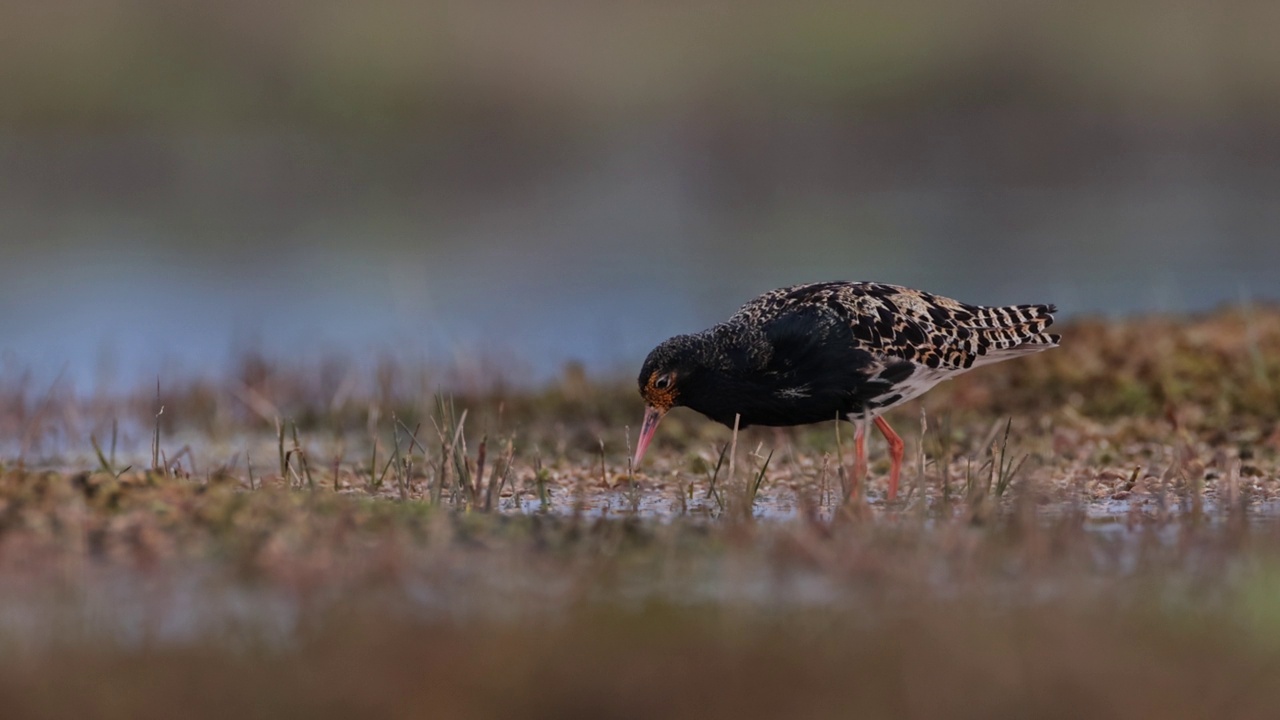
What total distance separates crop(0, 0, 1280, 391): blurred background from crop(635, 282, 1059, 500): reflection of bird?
9.16m

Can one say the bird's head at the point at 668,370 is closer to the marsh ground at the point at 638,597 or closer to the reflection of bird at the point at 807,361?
the reflection of bird at the point at 807,361

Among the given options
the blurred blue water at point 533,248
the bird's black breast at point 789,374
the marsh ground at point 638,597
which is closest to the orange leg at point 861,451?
the marsh ground at point 638,597

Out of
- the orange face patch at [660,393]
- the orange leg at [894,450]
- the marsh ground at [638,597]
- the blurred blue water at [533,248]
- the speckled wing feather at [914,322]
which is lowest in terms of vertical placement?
the marsh ground at [638,597]

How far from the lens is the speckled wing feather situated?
10.3 metres

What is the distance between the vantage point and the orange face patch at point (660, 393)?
393 inches

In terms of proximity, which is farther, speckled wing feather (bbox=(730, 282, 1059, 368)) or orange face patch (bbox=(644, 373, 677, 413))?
speckled wing feather (bbox=(730, 282, 1059, 368))

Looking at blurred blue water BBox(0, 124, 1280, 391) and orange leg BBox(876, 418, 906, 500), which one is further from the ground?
blurred blue water BBox(0, 124, 1280, 391)

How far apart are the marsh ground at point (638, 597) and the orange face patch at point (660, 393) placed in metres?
0.57

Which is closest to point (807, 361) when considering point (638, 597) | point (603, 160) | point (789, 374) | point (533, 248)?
point (789, 374)

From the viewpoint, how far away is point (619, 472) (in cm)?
1154

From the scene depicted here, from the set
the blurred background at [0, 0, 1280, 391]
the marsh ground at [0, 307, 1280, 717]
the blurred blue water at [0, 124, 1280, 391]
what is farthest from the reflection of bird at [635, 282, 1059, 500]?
the blurred background at [0, 0, 1280, 391]

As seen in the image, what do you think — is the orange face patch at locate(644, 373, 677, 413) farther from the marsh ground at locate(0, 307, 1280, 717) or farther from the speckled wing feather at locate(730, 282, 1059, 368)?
the speckled wing feather at locate(730, 282, 1059, 368)

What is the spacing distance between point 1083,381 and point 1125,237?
14977mm

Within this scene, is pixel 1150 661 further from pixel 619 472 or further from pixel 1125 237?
pixel 1125 237
